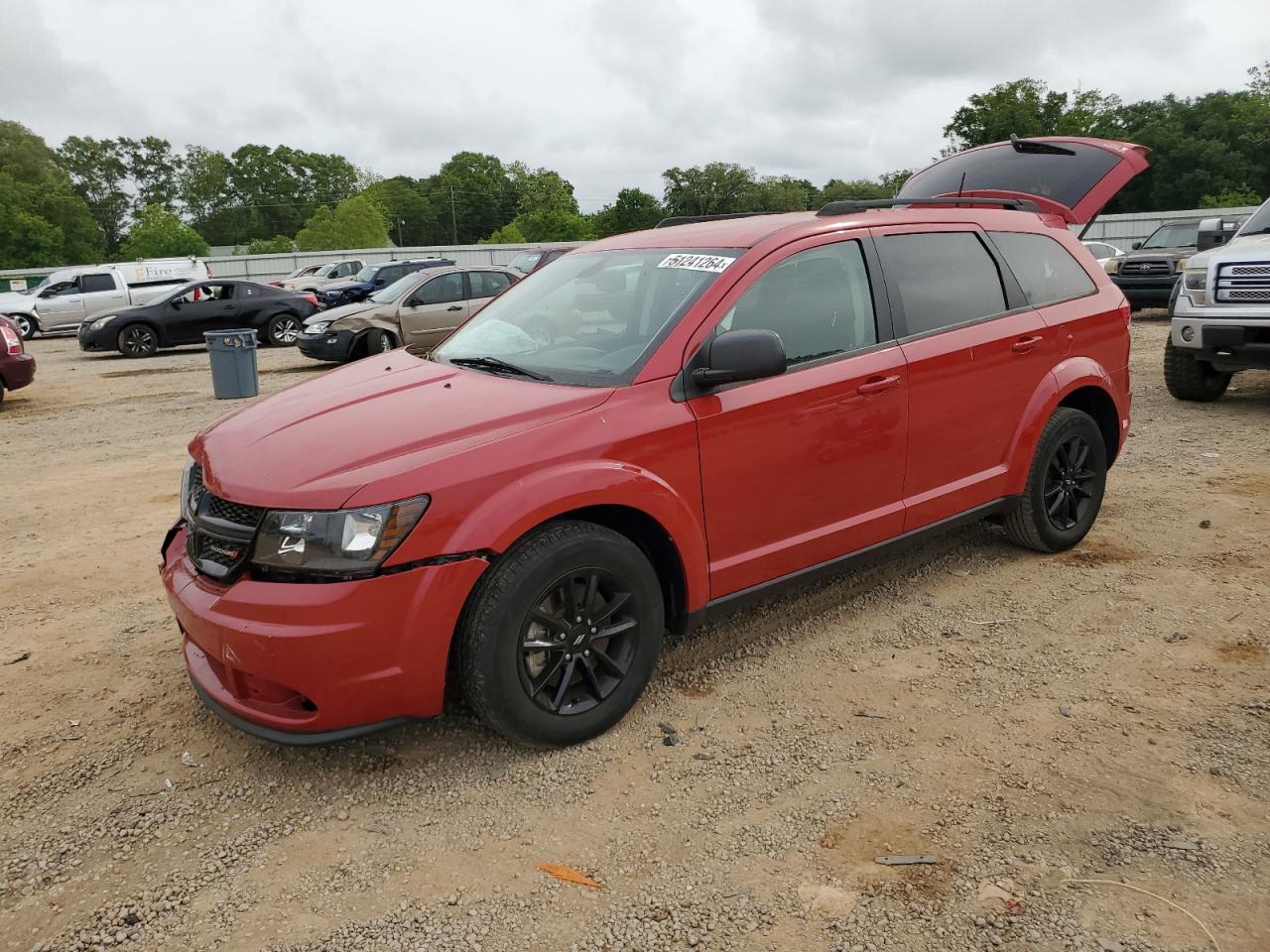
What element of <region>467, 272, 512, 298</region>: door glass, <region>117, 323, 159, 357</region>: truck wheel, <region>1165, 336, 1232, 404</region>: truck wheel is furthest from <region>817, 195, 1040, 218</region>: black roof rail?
<region>117, 323, 159, 357</region>: truck wheel

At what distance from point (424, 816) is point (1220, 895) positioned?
220cm

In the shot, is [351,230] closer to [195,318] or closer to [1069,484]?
[195,318]

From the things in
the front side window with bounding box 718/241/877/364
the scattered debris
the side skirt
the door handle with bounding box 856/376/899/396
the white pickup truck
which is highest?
the white pickup truck

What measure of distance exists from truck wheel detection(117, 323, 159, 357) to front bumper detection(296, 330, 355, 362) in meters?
5.36

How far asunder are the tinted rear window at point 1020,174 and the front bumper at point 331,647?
461 cm

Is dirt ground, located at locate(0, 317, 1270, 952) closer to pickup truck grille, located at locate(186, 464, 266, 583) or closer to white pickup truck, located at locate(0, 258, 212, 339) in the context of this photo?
pickup truck grille, located at locate(186, 464, 266, 583)

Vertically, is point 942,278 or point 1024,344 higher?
point 942,278

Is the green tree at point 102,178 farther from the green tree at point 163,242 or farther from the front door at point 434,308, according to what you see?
the front door at point 434,308

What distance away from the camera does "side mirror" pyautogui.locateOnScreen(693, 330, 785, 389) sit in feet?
10.5

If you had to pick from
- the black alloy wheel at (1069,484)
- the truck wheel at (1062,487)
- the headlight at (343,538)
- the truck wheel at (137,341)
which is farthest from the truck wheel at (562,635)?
the truck wheel at (137,341)

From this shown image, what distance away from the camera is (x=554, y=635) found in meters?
3.05

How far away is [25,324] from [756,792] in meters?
25.9

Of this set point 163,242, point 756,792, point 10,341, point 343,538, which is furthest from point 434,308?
point 163,242

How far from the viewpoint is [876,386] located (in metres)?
3.77
